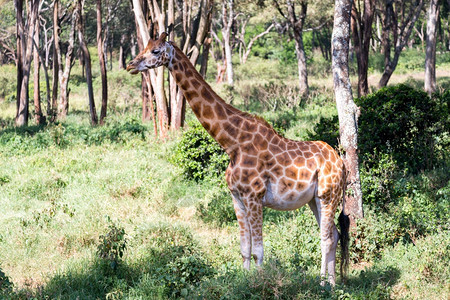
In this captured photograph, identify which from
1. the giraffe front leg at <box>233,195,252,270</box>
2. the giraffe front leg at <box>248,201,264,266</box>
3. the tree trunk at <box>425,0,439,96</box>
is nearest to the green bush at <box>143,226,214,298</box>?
the giraffe front leg at <box>233,195,252,270</box>

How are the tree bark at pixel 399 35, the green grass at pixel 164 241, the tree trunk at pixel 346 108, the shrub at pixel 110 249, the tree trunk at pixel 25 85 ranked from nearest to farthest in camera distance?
the green grass at pixel 164 241 < the shrub at pixel 110 249 < the tree trunk at pixel 346 108 < the tree bark at pixel 399 35 < the tree trunk at pixel 25 85

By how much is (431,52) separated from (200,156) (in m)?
12.3

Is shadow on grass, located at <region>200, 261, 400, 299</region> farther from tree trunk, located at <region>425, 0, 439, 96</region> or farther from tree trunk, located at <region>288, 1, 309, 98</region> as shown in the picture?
tree trunk, located at <region>288, 1, 309, 98</region>

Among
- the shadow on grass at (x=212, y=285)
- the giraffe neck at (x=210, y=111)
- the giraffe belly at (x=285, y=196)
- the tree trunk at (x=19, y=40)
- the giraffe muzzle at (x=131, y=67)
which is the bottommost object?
the shadow on grass at (x=212, y=285)

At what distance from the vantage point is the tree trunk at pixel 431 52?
18.1 metres

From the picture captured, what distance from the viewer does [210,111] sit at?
5594 mm

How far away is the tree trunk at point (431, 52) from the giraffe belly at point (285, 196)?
1415 cm

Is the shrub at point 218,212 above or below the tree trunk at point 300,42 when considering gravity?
below

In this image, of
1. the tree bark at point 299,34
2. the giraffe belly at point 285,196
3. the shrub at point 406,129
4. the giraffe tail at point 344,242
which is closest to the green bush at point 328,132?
the shrub at point 406,129

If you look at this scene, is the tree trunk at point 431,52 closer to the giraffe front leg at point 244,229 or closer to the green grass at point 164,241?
the green grass at point 164,241

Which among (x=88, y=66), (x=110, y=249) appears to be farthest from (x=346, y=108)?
(x=88, y=66)

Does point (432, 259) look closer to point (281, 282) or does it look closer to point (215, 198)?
point (281, 282)

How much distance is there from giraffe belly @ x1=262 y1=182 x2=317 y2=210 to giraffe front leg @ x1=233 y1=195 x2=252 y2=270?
27 centimetres

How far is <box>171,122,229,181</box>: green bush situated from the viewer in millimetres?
10211
